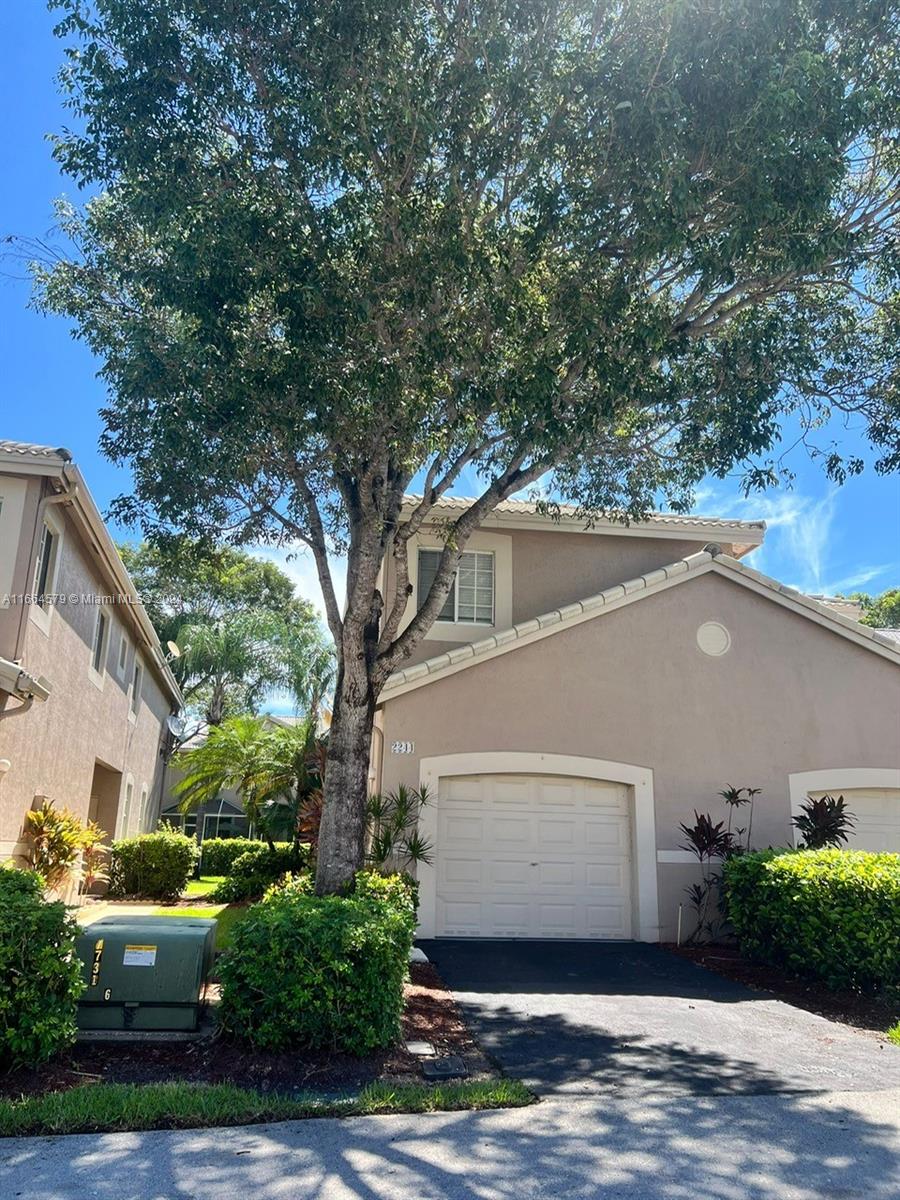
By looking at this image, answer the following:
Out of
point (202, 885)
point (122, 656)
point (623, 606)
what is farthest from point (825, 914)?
point (202, 885)

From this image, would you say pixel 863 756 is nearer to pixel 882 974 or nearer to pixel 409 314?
pixel 882 974

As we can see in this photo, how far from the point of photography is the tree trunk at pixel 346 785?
934cm

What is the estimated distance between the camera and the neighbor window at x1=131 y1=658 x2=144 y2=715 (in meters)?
22.3

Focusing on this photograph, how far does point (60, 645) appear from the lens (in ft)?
45.9

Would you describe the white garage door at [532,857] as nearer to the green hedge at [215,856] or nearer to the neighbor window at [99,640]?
the neighbor window at [99,640]

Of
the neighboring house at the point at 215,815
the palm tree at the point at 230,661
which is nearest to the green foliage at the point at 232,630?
the palm tree at the point at 230,661

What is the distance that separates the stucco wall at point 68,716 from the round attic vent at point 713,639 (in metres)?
9.89

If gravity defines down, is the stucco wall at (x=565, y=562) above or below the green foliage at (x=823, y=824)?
above

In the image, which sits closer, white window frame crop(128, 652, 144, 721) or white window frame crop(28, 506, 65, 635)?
white window frame crop(28, 506, 65, 635)

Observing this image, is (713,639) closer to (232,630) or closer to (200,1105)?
(200,1105)

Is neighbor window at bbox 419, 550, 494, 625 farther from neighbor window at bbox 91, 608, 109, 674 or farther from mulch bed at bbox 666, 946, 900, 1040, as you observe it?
neighbor window at bbox 91, 608, 109, 674

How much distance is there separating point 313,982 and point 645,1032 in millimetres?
3323

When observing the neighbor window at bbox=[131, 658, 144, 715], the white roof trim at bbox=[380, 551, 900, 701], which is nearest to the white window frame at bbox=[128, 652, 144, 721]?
the neighbor window at bbox=[131, 658, 144, 715]

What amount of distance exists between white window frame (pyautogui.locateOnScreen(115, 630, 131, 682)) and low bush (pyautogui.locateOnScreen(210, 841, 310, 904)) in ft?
16.5
